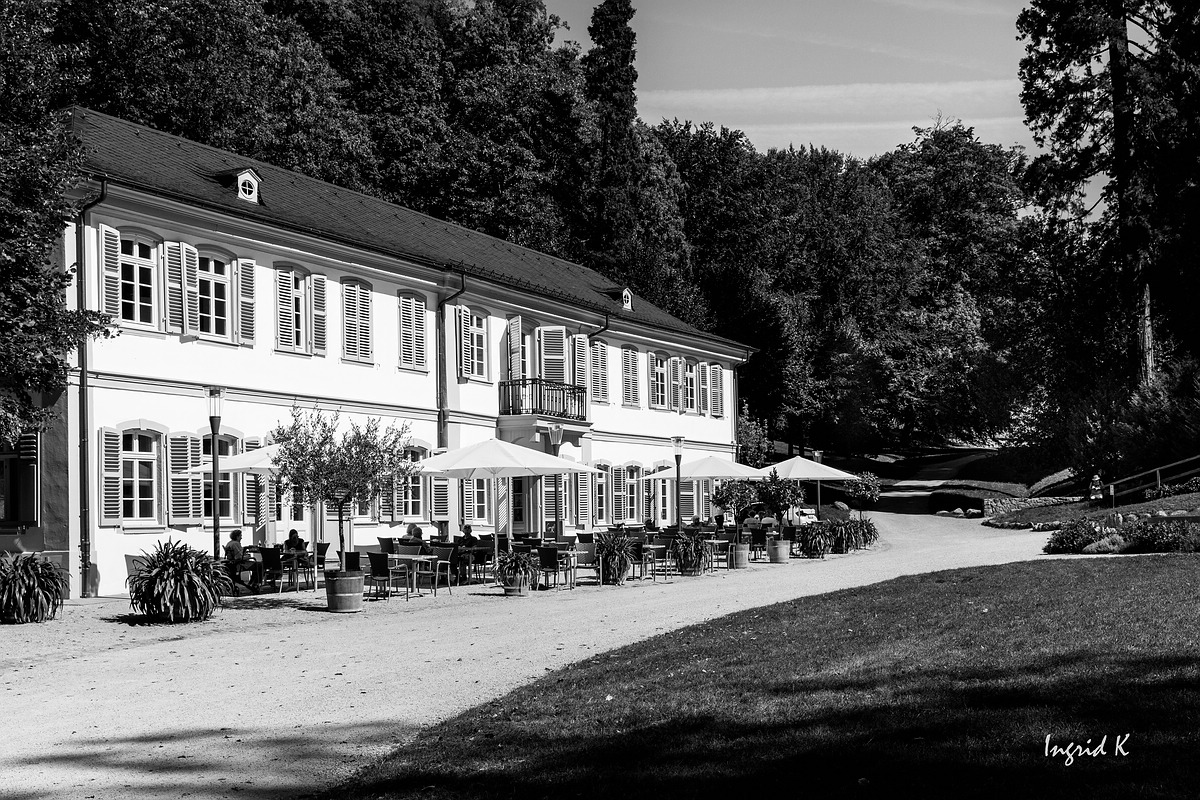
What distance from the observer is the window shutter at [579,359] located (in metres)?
35.3

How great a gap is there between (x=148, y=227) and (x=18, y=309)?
5.21 metres

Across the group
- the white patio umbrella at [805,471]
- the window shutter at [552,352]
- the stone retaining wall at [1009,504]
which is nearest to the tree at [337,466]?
the white patio umbrella at [805,471]

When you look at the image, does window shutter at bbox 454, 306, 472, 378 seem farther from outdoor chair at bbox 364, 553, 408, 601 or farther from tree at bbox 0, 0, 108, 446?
tree at bbox 0, 0, 108, 446

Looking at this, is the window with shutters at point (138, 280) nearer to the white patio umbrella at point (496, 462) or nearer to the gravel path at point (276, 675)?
the gravel path at point (276, 675)

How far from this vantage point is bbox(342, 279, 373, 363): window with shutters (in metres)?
26.6

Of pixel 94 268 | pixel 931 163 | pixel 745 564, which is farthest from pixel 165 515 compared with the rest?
pixel 931 163

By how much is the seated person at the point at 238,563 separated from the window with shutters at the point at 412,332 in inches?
316

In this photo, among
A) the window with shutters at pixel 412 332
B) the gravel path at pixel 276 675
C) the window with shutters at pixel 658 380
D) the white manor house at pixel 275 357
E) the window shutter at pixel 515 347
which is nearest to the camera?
the gravel path at pixel 276 675

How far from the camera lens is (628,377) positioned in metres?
38.3

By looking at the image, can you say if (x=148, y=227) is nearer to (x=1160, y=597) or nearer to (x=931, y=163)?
(x=1160, y=597)

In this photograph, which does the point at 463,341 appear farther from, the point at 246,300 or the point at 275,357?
the point at 246,300

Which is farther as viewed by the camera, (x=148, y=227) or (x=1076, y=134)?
(x=1076, y=134)

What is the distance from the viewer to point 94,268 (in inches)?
822

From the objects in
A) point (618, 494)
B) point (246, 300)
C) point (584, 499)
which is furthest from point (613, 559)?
point (618, 494)
